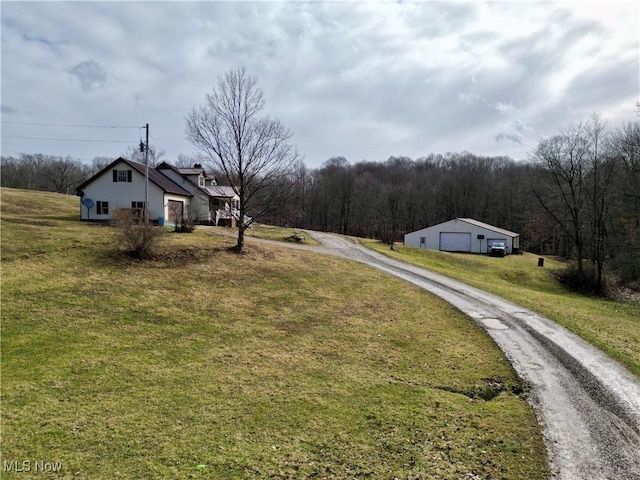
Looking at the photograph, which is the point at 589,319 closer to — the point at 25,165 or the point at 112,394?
the point at 112,394

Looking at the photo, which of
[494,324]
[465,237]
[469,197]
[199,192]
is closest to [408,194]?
[469,197]

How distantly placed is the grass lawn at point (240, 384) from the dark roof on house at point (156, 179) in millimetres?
16107

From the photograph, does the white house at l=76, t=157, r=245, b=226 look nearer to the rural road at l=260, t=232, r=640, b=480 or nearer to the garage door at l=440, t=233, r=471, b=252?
the rural road at l=260, t=232, r=640, b=480

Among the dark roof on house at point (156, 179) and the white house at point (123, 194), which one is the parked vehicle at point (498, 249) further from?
the dark roof on house at point (156, 179)

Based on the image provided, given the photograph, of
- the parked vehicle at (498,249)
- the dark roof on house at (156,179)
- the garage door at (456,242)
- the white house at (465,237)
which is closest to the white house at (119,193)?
the dark roof on house at (156,179)

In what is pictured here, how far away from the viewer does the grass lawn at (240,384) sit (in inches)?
178

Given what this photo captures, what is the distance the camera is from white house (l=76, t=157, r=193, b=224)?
28.4m

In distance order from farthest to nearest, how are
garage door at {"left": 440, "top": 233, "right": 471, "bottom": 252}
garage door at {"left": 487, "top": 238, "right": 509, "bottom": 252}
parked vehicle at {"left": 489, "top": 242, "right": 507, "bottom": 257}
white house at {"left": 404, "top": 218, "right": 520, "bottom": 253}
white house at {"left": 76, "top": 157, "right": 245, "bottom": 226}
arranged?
garage door at {"left": 440, "top": 233, "right": 471, "bottom": 252}
white house at {"left": 404, "top": 218, "right": 520, "bottom": 253}
garage door at {"left": 487, "top": 238, "right": 509, "bottom": 252}
parked vehicle at {"left": 489, "top": 242, "right": 507, "bottom": 257}
white house at {"left": 76, "top": 157, "right": 245, "bottom": 226}

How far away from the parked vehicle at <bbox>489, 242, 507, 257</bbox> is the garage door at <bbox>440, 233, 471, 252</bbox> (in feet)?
9.28

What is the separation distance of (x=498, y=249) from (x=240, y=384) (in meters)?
39.0

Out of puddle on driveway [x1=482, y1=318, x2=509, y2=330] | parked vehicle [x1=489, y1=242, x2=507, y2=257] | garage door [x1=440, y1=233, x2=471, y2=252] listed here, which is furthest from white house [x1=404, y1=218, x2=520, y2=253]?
puddle on driveway [x1=482, y1=318, x2=509, y2=330]

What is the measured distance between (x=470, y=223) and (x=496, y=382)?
127ft

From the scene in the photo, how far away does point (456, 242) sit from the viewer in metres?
43.0

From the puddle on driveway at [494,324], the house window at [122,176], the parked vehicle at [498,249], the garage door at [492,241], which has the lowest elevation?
the puddle on driveway at [494,324]
